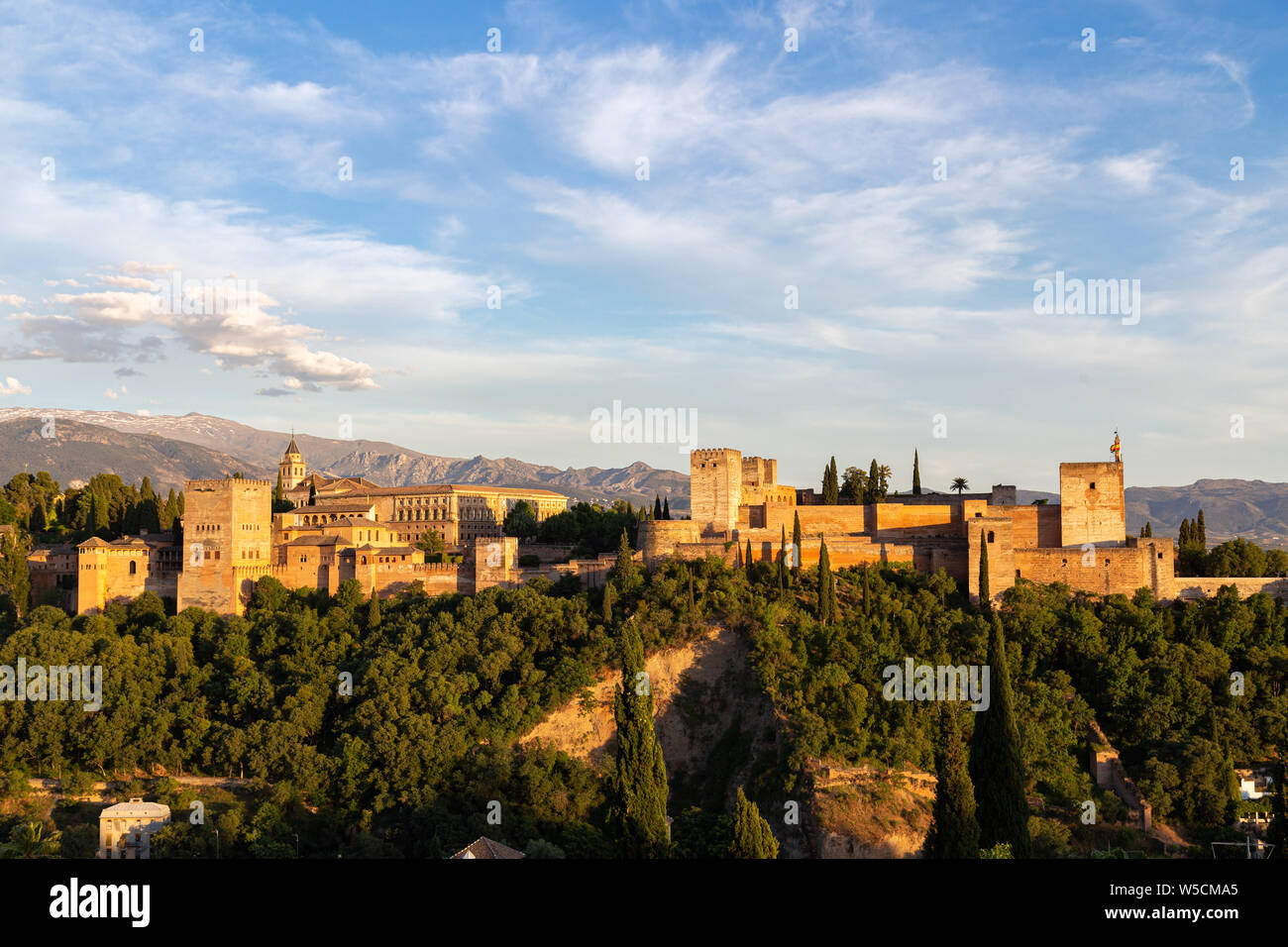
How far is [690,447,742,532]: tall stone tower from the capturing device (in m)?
47.5

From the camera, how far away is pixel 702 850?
3170 centimetres

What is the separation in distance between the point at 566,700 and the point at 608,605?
13.8 feet

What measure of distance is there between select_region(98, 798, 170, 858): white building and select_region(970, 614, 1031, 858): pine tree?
2432cm

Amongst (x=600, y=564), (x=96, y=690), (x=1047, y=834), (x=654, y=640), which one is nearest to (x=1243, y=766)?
(x=1047, y=834)

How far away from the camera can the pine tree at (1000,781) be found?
27.0 metres

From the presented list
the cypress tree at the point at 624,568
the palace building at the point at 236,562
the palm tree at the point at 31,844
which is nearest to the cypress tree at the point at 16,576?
the palace building at the point at 236,562

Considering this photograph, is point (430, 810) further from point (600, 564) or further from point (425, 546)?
point (425, 546)

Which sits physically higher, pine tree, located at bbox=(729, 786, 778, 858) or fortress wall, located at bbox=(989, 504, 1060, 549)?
fortress wall, located at bbox=(989, 504, 1060, 549)

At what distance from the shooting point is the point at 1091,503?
139 feet

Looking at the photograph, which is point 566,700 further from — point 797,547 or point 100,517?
point 100,517

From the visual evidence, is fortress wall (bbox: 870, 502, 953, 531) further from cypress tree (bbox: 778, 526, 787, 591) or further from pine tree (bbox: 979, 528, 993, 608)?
pine tree (bbox: 979, 528, 993, 608)

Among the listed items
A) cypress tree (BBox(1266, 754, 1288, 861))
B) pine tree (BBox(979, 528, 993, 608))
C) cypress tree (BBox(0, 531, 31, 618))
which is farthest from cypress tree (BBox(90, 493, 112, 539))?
cypress tree (BBox(1266, 754, 1288, 861))

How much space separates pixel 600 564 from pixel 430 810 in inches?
576
